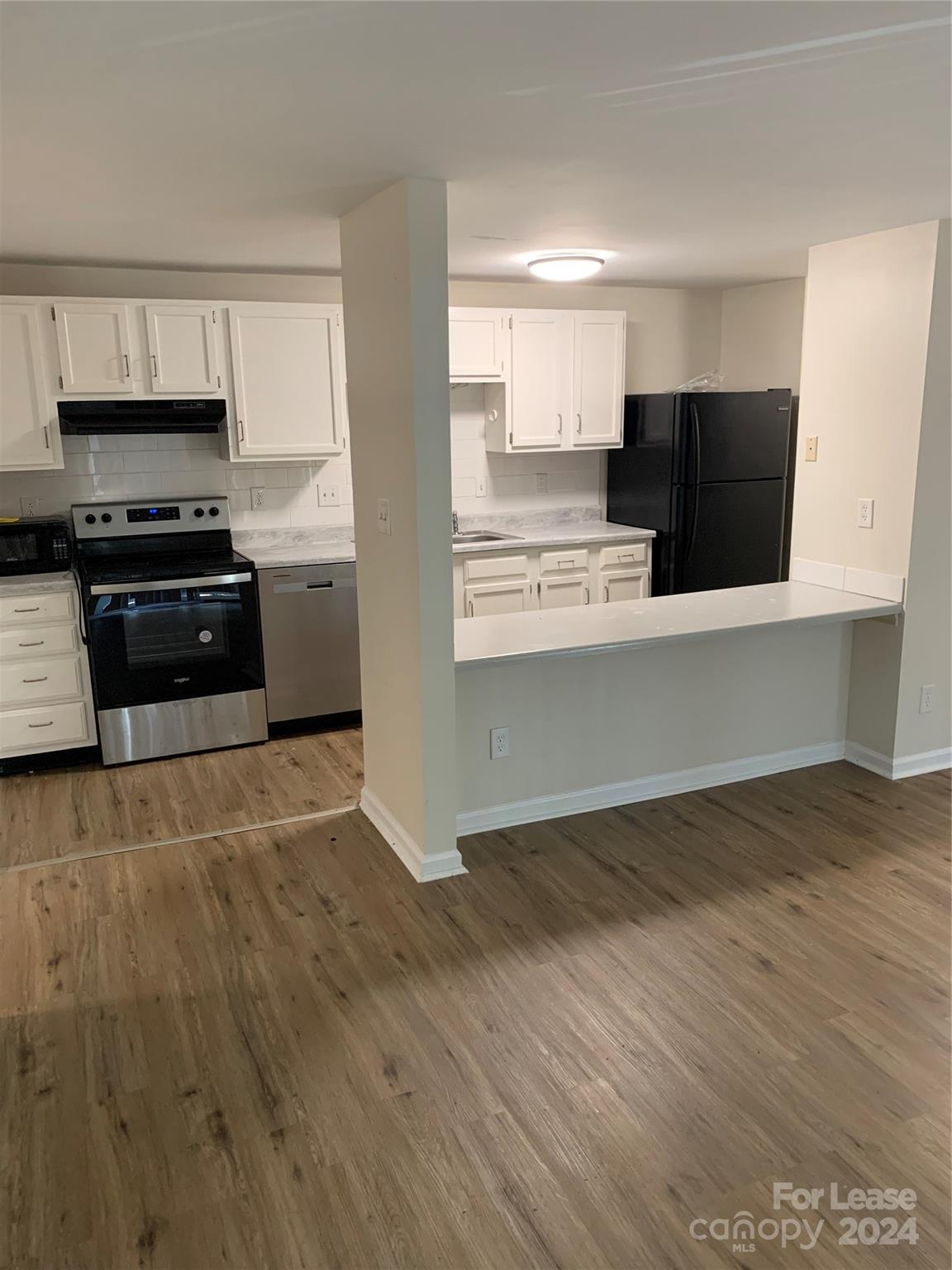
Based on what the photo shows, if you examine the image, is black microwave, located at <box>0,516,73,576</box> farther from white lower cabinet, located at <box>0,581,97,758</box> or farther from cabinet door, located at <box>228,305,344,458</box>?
cabinet door, located at <box>228,305,344,458</box>

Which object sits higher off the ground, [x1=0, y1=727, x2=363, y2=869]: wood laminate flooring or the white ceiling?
the white ceiling

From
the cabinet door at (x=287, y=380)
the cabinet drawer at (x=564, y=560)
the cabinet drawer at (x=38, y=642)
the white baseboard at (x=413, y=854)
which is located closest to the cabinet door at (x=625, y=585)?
the cabinet drawer at (x=564, y=560)

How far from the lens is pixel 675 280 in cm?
511

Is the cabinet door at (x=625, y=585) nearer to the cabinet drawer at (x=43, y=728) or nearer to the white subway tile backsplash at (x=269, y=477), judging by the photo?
the white subway tile backsplash at (x=269, y=477)

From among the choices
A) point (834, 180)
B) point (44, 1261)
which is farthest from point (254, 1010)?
point (834, 180)

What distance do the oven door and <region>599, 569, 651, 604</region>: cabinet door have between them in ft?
6.34

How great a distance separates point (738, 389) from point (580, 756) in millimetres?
3100

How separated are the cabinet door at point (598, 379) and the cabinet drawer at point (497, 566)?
0.82 meters

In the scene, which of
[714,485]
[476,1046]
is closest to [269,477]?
[714,485]

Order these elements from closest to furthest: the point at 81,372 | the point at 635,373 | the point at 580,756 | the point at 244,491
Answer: the point at 580,756, the point at 81,372, the point at 244,491, the point at 635,373

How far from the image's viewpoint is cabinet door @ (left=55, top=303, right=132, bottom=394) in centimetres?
408

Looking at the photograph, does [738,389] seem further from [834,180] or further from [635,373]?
[834,180]

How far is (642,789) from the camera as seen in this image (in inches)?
150

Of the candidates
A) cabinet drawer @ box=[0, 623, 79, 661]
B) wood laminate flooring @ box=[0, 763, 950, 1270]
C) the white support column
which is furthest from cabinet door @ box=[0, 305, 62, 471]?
wood laminate flooring @ box=[0, 763, 950, 1270]
